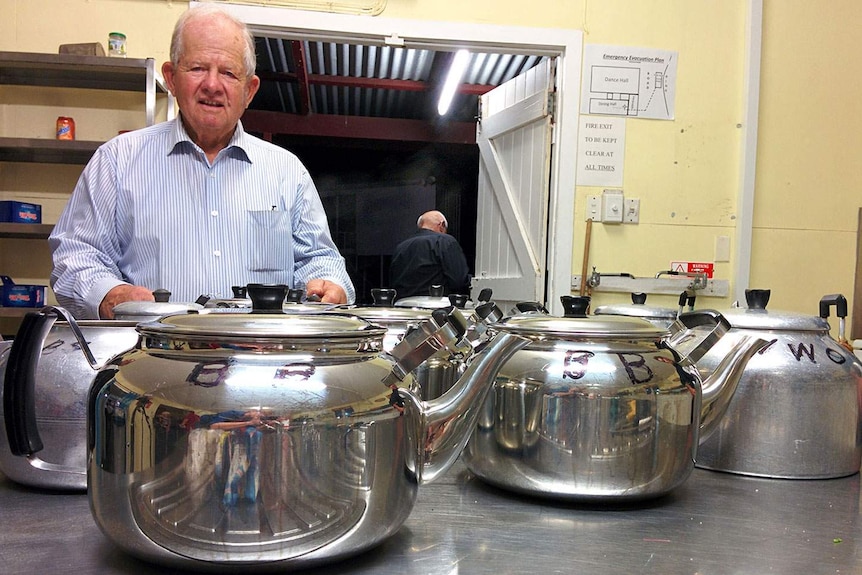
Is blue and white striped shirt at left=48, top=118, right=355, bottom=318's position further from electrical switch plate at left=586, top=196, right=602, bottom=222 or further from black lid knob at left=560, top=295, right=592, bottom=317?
electrical switch plate at left=586, top=196, right=602, bottom=222

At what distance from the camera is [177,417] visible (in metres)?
0.52

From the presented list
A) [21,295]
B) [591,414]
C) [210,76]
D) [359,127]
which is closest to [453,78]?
[359,127]

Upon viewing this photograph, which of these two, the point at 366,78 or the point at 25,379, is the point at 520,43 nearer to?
the point at 366,78

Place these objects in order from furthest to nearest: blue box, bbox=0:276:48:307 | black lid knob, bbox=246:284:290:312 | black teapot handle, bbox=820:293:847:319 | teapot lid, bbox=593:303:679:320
Result: blue box, bbox=0:276:48:307, teapot lid, bbox=593:303:679:320, black teapot handle, bbox=820:293:847:319, black lid knob, bbox=246:284:290:312

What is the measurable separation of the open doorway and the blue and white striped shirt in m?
1.10

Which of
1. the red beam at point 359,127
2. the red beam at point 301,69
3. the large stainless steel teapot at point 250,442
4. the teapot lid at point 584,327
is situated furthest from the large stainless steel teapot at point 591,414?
the red beam at point 359,127

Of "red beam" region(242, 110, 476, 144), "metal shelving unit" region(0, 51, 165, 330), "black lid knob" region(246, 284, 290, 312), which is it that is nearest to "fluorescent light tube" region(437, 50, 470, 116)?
"red beam" region(242, 110, 476, 144)

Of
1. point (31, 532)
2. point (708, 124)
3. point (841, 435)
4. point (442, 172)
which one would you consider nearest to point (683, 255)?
point (708, 124)

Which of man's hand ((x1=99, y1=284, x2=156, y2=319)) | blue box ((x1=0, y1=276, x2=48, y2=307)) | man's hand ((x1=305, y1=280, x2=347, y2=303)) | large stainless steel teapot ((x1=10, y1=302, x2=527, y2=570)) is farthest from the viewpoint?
blue box ((x1=0, y1=276, x2=48, y2=307))

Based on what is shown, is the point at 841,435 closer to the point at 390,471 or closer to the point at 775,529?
the point at 775,529

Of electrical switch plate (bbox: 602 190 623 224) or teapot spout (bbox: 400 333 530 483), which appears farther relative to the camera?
electrical switch plate (bbox: 602 190 623 224)

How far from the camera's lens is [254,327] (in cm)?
56

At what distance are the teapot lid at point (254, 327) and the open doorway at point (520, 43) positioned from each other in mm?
2496

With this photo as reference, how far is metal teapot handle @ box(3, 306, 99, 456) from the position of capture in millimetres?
599
